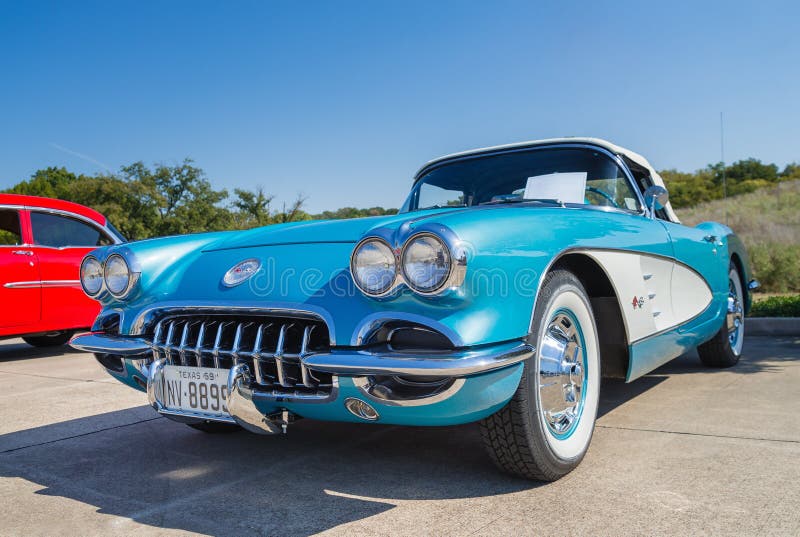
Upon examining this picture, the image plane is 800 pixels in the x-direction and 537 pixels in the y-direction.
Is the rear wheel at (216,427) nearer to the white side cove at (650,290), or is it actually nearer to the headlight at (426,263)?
the headlight at (426,263)

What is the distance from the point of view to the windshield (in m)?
3.28

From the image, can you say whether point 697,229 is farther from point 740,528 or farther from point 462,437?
point 740,528

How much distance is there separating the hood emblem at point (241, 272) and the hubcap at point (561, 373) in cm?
110

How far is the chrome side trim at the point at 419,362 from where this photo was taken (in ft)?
6.29

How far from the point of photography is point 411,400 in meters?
2.03

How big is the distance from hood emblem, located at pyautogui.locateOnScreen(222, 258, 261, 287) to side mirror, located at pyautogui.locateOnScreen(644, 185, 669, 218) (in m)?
2.25

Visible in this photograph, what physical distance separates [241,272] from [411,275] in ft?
2.66

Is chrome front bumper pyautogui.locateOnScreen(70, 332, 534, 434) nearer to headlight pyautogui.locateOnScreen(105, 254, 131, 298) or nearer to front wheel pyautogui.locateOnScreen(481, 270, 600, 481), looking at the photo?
front wheel pyautogui.locateOnScreen(481, 270, 600, 481)

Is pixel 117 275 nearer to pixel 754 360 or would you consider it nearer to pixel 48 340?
pixel 754 360

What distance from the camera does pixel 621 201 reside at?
138 inches

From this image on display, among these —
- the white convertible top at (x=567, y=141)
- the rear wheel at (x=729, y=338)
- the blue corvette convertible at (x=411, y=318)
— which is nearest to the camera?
the blue corvette convertible at (x=411, y=318)

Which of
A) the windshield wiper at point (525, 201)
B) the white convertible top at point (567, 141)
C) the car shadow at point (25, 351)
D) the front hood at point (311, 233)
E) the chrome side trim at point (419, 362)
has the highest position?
the white convertible top at point (567, 141)

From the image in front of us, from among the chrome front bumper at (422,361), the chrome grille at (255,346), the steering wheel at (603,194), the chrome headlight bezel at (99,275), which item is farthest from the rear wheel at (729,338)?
the chrome headlight bezel at (99,275)

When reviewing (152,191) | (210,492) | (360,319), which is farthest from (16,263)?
(152,191)
